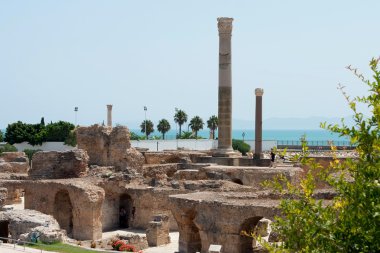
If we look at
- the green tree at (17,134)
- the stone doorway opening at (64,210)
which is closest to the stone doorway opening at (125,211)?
the stone doorway opening at (64,210)

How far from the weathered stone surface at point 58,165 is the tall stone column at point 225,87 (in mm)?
12726

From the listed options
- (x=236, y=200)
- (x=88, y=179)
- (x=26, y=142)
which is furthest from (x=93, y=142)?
(x=26, y=142)

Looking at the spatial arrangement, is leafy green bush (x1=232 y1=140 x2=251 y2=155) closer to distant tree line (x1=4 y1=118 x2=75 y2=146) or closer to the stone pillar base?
distant tree line (x1=4 y1=118 x2=75 y2=146)

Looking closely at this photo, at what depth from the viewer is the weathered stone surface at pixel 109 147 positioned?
3922 cm

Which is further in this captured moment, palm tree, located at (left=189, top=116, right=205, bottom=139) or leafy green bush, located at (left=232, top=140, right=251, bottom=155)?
palm tree, located at (left=189, top=116, right=205, bottom=139)

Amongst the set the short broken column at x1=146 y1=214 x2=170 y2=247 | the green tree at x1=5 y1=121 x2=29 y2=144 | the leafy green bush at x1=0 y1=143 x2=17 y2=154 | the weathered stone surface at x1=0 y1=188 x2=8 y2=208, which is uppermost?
the green tree at x1=5 y1=121 x2=29 y2=144

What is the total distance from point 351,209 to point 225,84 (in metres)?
35.9

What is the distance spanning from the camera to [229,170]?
39.2m

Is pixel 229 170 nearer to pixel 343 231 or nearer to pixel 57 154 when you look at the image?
pixel 57 154

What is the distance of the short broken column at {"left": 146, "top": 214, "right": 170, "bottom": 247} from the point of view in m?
28.2

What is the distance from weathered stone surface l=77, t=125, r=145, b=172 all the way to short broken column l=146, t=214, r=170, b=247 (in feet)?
34.2

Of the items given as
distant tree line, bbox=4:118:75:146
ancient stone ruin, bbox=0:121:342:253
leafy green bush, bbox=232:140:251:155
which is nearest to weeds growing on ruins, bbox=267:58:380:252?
ancient stone ruin, bbox=0:121:342:253

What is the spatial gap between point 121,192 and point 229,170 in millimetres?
8143

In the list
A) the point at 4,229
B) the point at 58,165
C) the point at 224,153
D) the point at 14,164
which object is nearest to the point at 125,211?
the point at 58,165
